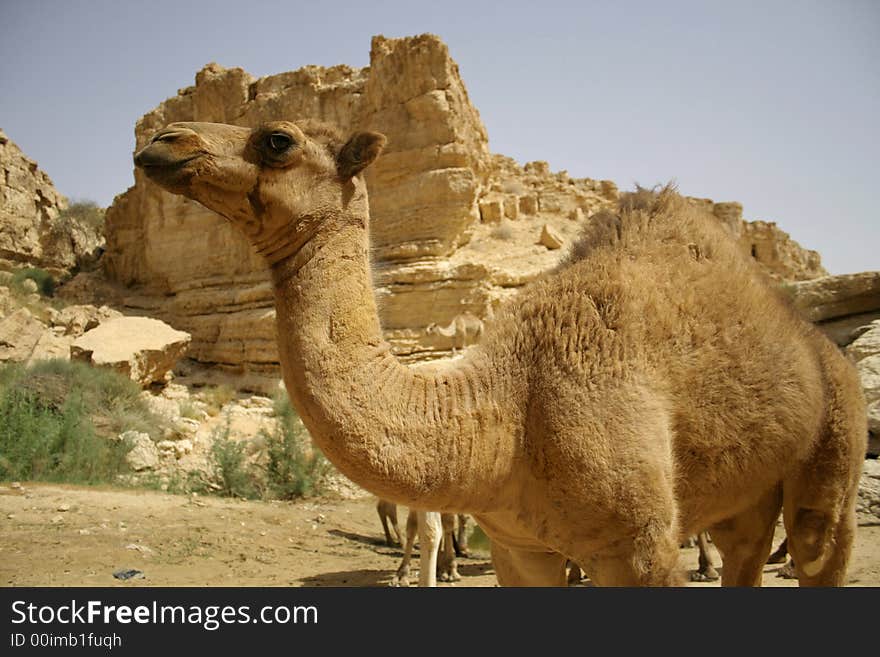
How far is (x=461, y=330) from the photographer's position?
18.0 metres

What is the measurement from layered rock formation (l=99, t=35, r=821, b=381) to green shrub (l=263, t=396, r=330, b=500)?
15.3 feet

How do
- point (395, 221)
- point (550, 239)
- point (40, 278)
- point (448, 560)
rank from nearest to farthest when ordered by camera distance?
point (448, 560), point (395, 221), point (550, 239), point (40, 278)

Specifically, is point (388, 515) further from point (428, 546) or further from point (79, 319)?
point (79, 319)

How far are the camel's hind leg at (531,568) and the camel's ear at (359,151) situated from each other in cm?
197

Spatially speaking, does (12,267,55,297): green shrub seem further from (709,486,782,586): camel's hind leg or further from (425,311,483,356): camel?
(709,486,782,586): camel's hind leg

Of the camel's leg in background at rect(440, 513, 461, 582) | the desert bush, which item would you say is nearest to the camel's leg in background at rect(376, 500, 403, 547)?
the camel's leg in background at rect(440, 513, 461, 582)

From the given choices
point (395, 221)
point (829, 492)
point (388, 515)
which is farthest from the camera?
point (395, 221)

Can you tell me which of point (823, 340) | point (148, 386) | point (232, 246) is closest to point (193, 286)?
point (232, 246)

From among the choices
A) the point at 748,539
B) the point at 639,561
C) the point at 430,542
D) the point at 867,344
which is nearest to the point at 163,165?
the point at 639,561

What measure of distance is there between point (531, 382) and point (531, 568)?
1.06 metres

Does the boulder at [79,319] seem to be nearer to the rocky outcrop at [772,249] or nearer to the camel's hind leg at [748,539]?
the camel's hind leg at [748,539]

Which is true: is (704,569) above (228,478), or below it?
below

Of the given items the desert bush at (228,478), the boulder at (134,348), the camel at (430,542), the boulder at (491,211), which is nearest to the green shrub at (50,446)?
the desert bush at (228,478)

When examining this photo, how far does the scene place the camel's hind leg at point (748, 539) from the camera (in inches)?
167
